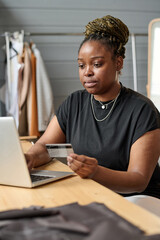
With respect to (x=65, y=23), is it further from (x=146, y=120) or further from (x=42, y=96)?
(x=146, y=120)

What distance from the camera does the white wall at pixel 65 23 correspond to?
156 inches

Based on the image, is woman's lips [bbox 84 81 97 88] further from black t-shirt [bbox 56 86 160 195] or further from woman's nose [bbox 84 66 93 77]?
black t-shirt [bbox 56 86 160 195]

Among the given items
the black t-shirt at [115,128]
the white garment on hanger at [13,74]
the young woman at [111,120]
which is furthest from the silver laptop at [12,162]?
the white garment on hanger at [13,74]

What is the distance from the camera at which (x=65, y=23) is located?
161 inches

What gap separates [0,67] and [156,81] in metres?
1.74

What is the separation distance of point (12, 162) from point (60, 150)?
23cm

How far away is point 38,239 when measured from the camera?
73 cm

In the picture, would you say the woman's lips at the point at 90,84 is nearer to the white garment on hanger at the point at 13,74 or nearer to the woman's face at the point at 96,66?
the woman's face at the point at 96,66

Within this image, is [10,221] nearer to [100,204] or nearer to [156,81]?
[100,204]

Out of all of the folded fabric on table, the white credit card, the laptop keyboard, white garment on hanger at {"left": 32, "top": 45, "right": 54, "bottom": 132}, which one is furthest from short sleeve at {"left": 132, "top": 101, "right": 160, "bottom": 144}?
white garment on hanger at {"left": 32, "top": 45, "right": 54, "bottom": 132}

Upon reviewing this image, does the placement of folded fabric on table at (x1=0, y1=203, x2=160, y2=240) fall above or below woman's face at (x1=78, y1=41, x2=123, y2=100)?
below

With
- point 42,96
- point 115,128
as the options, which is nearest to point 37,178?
point 115,128

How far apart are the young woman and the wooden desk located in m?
0.26

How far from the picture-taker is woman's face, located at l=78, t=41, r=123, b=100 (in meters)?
1.67
